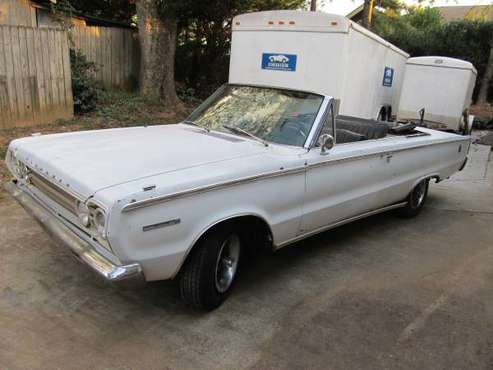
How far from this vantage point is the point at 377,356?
3094 mm

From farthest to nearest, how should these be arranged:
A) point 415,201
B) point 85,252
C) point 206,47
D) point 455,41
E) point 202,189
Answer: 1. point 455,41
2. point 206,47
3. point 415,201
4. point 202,189
5. point 85,252

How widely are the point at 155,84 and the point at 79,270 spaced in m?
9.00

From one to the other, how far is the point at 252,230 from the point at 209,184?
824 millimetres

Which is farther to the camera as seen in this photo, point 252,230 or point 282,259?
point 282,259

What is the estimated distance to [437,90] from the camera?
41.6 ft

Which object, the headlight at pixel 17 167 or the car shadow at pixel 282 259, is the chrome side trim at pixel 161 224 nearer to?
the car shadow at pixel 282 259

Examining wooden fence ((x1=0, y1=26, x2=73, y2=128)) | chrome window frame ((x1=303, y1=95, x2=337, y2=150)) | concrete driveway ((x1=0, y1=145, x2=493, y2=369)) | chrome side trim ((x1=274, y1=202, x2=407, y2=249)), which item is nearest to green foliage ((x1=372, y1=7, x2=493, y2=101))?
wooden fence ((x1=0, y1=26, x2=73, y2=128))

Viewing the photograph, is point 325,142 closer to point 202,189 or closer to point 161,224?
point 202,189

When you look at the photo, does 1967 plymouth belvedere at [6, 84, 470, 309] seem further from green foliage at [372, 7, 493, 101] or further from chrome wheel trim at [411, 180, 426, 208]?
green foliage at [372, 7, 493, 101]

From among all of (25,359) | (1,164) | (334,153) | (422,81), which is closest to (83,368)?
(25,359)

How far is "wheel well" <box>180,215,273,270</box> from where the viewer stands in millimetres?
3432

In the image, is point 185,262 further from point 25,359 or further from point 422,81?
point 422,81

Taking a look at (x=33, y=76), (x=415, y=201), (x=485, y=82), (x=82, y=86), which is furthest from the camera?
(x=485, y=82)

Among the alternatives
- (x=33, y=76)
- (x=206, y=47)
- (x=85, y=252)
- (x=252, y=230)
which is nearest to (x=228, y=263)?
(x=252, y=230)
